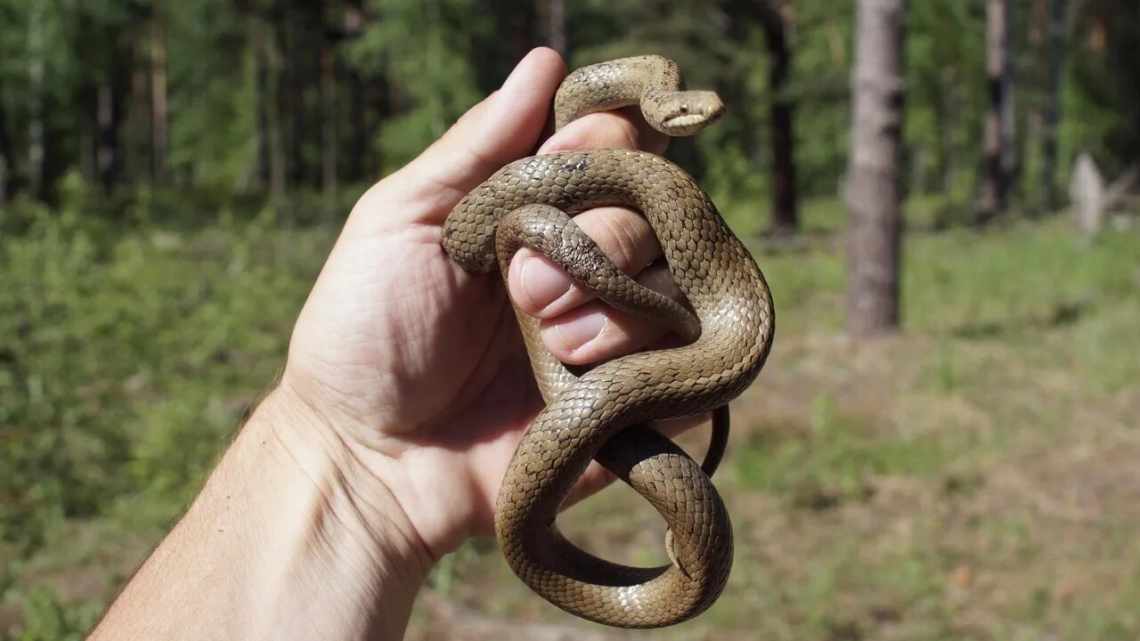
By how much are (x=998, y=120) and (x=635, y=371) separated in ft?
75.6

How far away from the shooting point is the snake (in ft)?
6.48

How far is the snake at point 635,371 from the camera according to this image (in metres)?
1.97

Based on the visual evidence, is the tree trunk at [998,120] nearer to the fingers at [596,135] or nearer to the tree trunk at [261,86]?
the tree trunk at [261,86]

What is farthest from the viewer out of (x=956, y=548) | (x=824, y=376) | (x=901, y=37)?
(x=901, y=37)

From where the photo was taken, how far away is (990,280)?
11.4 m

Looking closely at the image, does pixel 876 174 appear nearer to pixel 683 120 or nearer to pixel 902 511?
pixel 902 511

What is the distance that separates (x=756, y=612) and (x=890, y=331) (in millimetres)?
4649

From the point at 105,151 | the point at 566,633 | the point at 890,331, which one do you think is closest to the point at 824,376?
the point at 890,331

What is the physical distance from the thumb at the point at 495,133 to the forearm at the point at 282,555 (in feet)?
2.56

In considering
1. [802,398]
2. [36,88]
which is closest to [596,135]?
[802,398]

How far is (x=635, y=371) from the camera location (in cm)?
200

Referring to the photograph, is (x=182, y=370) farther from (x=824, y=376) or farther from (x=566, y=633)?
(x=824, y=376)

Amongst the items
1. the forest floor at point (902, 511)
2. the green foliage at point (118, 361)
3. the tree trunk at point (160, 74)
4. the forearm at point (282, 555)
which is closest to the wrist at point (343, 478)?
the forearm at point (282, 555)

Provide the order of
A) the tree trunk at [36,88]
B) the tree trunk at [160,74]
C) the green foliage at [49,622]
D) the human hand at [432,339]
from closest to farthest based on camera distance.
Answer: the human hand at [432,339] → the green foliage at [49,622] → the tree trunk at [36,88] → the tree trunk at [160,74]
